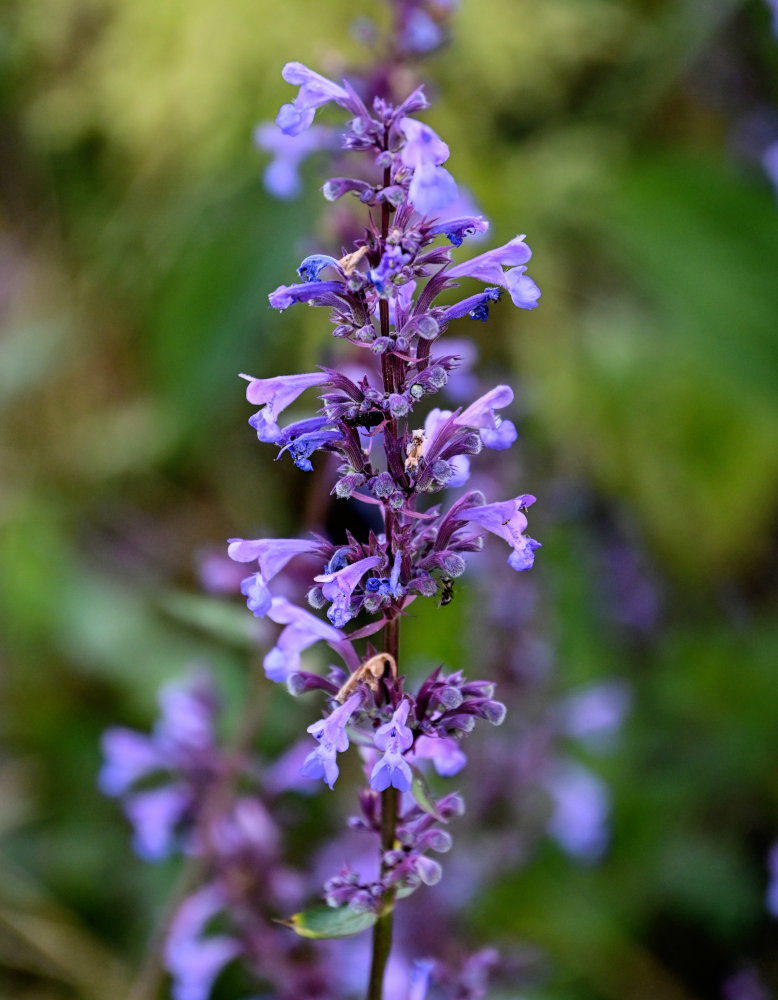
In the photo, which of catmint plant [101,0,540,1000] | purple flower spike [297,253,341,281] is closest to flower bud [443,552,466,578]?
catmint plant [101,0,540,1000]

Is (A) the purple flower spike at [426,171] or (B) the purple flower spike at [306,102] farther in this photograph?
(B) the purple flower spike at [306,102]

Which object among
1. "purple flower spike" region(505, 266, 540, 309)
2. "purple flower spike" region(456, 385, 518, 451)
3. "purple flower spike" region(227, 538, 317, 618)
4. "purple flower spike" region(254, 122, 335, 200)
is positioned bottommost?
"purple flower spike" region(227, 538, 317, 618)

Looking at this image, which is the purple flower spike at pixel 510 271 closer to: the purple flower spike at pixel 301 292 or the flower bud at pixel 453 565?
the purple flower spike at pixel 301 292

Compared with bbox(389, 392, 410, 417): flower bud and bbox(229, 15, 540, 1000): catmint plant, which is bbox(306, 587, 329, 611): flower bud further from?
bbox(389, 392, 410, 417): flower bud

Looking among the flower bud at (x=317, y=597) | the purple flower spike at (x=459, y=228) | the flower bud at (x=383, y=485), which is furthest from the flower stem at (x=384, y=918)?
the purple flower spike at (x=459, y=228)

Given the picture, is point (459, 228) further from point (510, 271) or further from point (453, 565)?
point (453, 565)

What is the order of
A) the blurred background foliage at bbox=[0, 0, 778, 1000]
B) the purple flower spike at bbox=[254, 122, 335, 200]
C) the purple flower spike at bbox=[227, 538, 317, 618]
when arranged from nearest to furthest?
1. the purple flower spike at bbox=[227, 538, 317, 618]
2. the purple flower spike at bbox=[254, 122, 335, 200]
3. the blurred background foliage at bbox=[0, 0, 778, 1000]
